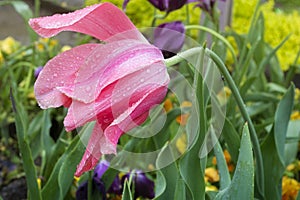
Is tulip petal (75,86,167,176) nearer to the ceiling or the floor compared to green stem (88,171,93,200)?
nearer to the ceiling

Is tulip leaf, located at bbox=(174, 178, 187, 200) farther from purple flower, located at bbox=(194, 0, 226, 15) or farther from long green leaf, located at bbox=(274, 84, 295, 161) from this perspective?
purple flower, located at bbox=(194, 0, 226, 15)

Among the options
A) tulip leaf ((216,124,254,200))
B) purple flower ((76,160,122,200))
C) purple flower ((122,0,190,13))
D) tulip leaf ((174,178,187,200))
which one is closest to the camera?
tulip leaf ((216,124,254,200))

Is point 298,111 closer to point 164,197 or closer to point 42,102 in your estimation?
point 164,197

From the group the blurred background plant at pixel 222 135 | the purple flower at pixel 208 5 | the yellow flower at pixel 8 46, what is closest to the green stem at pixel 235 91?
the blurred background plant at pixel 222 135

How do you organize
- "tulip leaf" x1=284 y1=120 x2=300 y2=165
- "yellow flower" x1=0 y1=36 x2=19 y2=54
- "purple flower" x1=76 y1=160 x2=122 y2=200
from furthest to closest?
"yellow flower" x1=0 y1=36 x2=19 y2=54
"tulip leaf" x1=284 y1=120 x2=300 y2=165
"purple flower" x1=76 y1=160 x2=122 y2=200

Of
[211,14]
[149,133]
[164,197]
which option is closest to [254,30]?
[211,14]

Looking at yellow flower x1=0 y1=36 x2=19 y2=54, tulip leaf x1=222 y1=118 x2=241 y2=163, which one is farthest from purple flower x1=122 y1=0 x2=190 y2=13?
yellow flower x1=0 y1=36 x2=19 y2=54

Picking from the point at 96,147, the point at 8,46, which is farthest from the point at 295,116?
the point at 8,46

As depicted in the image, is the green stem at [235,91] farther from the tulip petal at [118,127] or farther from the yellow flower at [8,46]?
the yellow flower at [8,46]
